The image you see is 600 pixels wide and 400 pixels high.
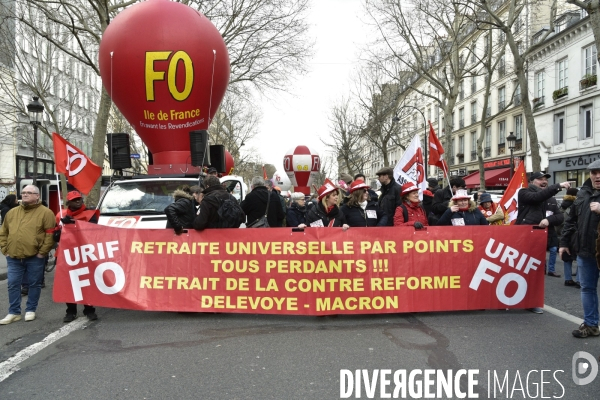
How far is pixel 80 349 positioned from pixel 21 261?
1.95 metres

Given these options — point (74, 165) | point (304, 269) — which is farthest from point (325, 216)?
point (74, 165)

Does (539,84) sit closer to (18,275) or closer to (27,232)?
(27,232)

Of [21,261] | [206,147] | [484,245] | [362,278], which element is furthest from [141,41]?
[484,245]

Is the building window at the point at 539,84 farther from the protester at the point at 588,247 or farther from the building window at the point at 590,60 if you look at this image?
the protester at the point at 588,247

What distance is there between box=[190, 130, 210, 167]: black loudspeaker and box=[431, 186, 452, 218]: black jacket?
4119 millimetres

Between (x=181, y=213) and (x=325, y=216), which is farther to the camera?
(x=325, y=216)

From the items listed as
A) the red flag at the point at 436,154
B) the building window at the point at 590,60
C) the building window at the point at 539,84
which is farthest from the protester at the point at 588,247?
the building window at the point at 539,84

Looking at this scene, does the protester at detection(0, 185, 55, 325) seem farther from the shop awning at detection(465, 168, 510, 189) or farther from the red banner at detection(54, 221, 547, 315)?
the shop awning at detection(465, 168, 510, 189)

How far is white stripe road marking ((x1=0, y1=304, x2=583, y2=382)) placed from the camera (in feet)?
15.2

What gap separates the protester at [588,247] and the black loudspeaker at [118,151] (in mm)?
7685

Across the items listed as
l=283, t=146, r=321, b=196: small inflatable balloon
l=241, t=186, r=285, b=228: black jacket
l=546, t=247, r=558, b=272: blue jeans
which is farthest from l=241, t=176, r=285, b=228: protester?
l=283, t=146, r=321, b=196: small inflatable balloon

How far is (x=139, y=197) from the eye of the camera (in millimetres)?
8625

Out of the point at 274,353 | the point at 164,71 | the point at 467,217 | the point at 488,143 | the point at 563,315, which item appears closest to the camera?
the point at 274,353

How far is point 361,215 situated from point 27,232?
14.0 feet
